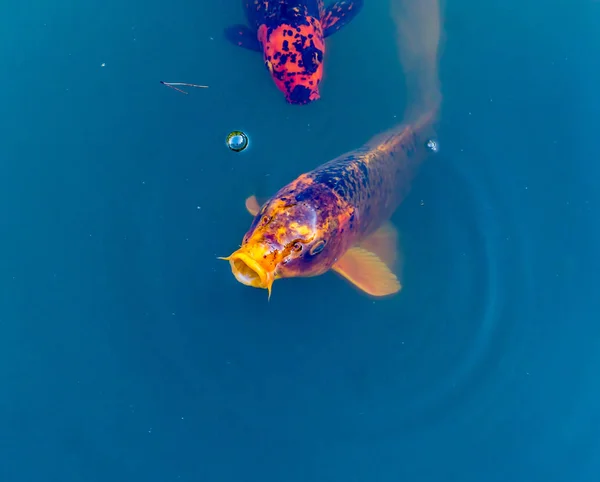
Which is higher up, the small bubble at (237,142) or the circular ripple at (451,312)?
the small bubble at (237,142)

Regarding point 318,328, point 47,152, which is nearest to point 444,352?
point 318,328

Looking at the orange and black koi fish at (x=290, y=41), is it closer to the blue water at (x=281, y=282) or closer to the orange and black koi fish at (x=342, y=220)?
the blue water at (x=281, y=282)

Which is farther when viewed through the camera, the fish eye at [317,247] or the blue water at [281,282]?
the blue water at [281,282]

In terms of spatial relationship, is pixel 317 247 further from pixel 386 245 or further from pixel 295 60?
pixel 295 60

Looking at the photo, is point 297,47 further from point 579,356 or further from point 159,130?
point 579,356

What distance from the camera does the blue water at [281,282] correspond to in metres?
4.68

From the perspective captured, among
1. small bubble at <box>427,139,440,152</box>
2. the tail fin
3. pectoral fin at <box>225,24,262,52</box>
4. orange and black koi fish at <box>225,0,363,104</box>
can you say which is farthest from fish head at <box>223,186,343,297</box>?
pectoral fin at <box>225,24,262,52</box>

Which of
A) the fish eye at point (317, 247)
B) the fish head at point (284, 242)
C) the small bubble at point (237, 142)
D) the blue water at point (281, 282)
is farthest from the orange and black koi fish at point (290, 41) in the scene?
the fish eye at point (317, 247)

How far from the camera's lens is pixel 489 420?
4.86 metres

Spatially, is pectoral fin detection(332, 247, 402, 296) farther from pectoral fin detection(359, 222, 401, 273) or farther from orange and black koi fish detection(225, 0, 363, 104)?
orange and black koi fish detection(225, 0, 363, 104)

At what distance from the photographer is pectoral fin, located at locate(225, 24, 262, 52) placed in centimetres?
512

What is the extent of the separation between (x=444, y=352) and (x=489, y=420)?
768mm

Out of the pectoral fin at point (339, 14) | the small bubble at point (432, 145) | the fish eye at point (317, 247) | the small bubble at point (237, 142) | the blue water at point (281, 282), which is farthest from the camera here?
the pectoral fin at point (339, 14)

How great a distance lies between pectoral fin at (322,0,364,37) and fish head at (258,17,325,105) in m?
0.41
